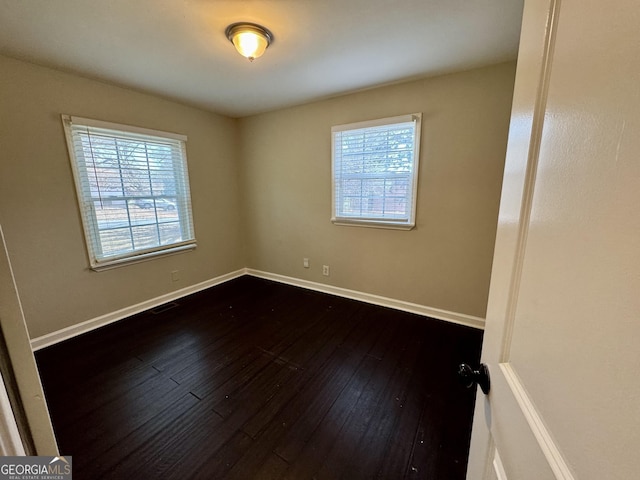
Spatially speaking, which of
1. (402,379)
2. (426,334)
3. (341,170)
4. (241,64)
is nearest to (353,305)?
(426,334)

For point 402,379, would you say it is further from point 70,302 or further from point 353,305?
point 70,302

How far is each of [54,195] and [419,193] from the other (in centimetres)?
336

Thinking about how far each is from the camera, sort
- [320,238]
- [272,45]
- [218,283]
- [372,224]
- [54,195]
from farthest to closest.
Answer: [218,283] → [320,238] → [372,224] → [54,195] → [272,45]

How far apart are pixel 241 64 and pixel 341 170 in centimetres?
141

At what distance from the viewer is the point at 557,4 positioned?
0.44m

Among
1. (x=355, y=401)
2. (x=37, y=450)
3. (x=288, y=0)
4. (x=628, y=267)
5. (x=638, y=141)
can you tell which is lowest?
(x=355, y=401)

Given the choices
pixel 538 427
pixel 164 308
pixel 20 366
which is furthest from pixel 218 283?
pixel 538 427

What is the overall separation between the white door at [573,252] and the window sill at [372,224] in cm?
214

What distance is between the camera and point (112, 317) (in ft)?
8.71

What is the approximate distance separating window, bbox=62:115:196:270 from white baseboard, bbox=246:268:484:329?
4.75ft

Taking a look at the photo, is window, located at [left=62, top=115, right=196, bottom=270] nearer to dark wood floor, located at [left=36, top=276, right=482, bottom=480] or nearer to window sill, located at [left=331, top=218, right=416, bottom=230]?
dark wood floor, located at [left=36, top=276, right=482, bottom=480]

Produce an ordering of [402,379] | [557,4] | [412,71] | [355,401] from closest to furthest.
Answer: [557,4]
[355,401]
[402,379]
[412,71]

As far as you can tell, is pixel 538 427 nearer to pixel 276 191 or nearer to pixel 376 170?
pixel 376 170

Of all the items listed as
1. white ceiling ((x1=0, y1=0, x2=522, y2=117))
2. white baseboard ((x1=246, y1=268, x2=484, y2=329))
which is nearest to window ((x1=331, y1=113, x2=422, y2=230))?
white ceiling ((x1=0, y1=0, x2=522, y2=117))
